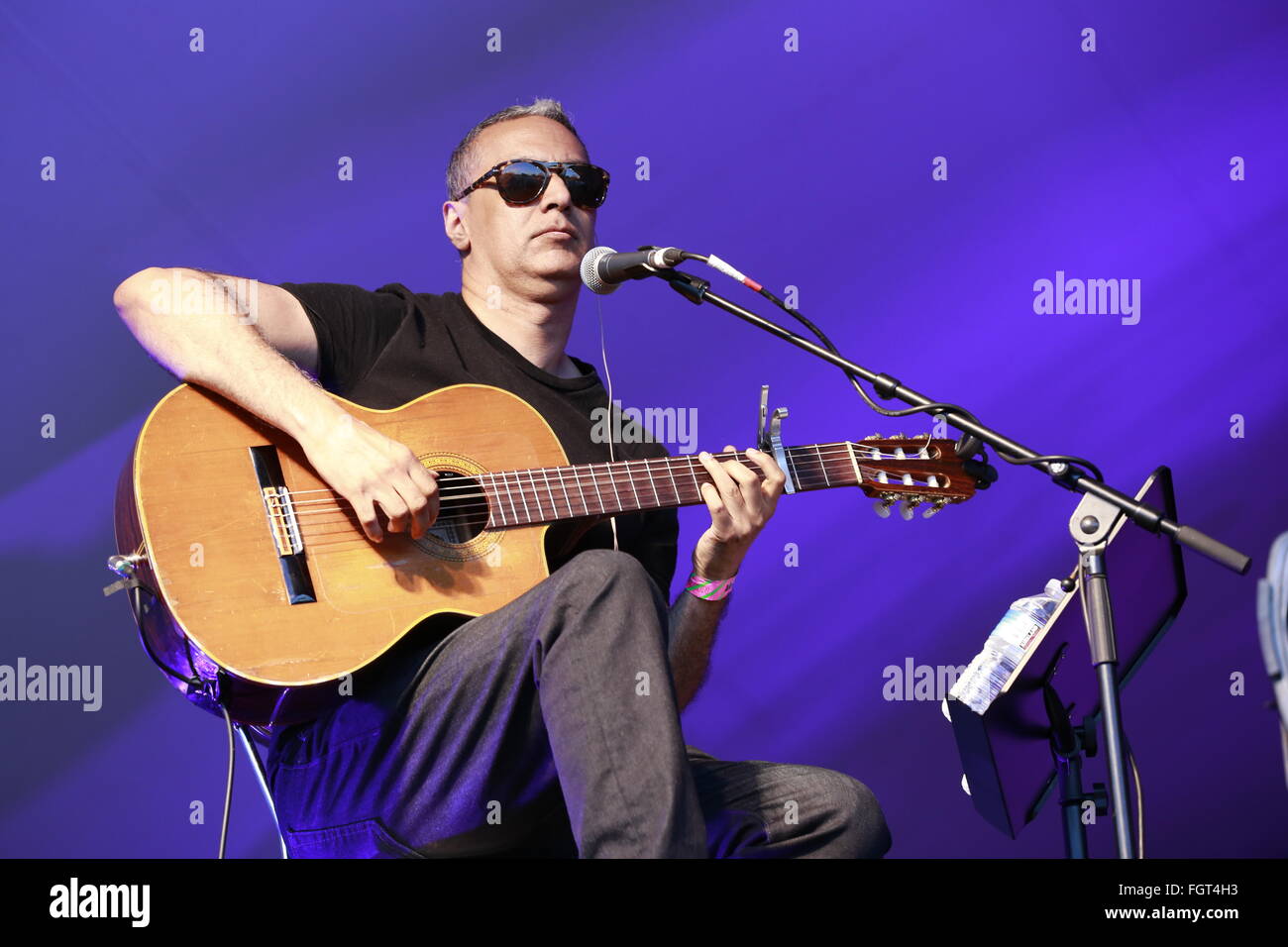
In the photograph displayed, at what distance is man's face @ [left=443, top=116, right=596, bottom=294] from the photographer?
9.25ft

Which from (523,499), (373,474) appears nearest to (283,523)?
(373,474)

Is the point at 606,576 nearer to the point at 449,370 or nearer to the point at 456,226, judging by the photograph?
the point at 449,370

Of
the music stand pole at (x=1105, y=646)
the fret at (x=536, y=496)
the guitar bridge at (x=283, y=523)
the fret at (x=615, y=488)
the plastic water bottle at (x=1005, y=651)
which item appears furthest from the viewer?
the fret at (x=615, y=488)

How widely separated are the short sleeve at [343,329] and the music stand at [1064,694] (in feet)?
4.21

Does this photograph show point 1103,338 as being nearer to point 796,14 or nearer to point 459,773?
point 796,14

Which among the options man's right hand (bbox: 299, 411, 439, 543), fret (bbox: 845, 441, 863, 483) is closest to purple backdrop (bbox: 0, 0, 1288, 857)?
fret (bbox: 845, 441, 863, 483)

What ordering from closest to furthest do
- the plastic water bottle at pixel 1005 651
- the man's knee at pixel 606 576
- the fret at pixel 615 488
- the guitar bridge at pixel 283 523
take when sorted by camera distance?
the man's knee at pixel 606 576 < the plastic water bottle at pixel 1005 651 < the guitar bridge at pixel 283 523 < the fret at pixel 615 488

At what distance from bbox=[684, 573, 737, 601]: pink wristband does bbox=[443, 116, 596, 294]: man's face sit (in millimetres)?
726

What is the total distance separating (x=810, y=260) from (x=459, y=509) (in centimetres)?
164

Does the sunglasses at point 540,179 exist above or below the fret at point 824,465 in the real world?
above

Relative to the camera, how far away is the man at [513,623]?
70.0 inches

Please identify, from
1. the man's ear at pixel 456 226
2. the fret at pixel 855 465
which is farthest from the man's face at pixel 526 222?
the fret at pixel 855 465

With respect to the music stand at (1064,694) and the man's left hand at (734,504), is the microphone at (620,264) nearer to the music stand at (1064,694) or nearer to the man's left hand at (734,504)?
the man's left hand at (734,504)
